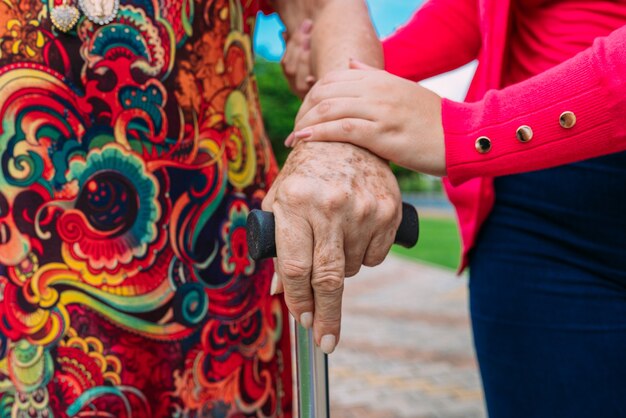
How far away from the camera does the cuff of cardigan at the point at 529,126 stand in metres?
0.85

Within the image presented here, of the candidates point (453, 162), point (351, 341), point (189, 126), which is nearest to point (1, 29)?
point (189, 126)

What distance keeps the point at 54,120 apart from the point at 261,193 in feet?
1.16

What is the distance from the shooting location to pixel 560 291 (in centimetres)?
123

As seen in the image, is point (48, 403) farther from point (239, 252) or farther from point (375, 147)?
point (375, 147)

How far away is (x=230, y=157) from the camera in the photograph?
1.10 m

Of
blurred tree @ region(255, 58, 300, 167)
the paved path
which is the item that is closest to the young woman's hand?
the paved path

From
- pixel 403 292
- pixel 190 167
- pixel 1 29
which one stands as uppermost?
pixel 403 292

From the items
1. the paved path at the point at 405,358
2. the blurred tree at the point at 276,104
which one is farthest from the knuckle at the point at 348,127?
the blurred tree at the point at 276,104

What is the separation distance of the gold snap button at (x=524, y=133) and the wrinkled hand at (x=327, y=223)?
18 cm

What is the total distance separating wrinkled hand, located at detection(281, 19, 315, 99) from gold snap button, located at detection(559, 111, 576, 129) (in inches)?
21.3

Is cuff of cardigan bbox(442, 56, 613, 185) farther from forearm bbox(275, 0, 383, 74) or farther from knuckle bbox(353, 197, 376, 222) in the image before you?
forearm bbox(275, 0, 383, 74)

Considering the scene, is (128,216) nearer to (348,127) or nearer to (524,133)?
(348,127)

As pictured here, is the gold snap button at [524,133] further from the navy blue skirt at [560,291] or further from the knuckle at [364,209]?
the navy blue skirt at [560,291]

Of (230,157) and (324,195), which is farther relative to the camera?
(230,157)
